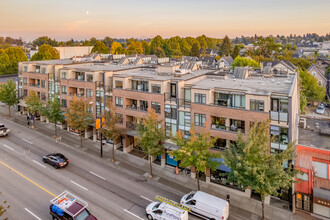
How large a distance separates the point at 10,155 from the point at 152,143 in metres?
21.6

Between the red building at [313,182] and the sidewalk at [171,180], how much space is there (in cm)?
125

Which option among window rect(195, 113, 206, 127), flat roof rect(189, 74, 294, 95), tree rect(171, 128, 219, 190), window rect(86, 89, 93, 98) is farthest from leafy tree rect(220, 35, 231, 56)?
tree rect(171, 128, 219, 190)

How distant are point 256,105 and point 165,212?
48.2ft

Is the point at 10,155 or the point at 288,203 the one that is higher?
the point at 10,155

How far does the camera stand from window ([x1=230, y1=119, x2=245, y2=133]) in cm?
2661

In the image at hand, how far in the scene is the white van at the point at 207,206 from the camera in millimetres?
20688

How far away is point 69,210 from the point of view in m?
19.4

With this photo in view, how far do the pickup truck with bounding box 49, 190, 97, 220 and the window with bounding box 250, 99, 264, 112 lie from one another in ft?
63.6

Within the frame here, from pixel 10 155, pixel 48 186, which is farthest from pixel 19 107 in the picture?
pixel 48 186

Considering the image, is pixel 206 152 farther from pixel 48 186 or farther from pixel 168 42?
pixel 168 42

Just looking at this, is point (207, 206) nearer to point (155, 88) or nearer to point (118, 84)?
point (155, 88)

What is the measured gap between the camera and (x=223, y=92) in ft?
90.0

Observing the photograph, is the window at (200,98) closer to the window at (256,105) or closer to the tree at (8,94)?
the window at (256,105)

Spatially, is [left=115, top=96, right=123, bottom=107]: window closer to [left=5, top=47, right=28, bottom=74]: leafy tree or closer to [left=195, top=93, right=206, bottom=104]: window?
[left=195, top=93, right=206, bottom=104]: window
